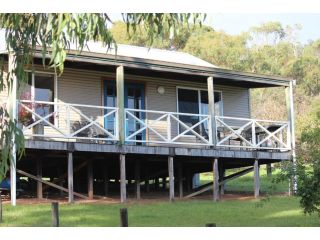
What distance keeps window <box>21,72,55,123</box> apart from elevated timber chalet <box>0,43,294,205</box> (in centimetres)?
3

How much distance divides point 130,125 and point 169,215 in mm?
5667

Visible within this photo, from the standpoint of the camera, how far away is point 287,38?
5666 centimetres

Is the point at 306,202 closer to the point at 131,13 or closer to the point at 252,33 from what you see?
the point at 131,13

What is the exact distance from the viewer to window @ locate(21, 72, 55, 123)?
16031 millimetres

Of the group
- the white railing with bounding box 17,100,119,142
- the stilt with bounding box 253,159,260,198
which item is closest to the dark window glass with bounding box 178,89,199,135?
the white railing with bounding box 17,100,119,142

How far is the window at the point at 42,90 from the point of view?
16031mm

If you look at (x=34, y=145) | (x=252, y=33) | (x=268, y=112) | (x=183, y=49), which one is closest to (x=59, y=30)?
(x=34, y=145)

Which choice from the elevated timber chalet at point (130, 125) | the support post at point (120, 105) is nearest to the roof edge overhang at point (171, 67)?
the elevated timber chalet at point (130, 125)

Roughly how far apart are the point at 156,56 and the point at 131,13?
12.9 metres

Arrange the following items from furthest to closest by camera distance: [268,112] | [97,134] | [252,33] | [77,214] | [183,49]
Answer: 1. [252,33]
2. [183,49]
3. [268,112]
4. [97,134]
5. [77,214]

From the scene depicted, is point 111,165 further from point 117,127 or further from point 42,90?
point 42,90

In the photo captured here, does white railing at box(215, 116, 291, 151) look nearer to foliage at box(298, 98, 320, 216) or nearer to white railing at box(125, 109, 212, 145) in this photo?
white railing at box(125, 109, 212, 145)

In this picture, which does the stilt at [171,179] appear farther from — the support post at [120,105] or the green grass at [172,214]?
the support post at [120,105]

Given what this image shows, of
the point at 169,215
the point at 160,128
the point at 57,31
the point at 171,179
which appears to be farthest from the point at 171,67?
the point at 57,31
